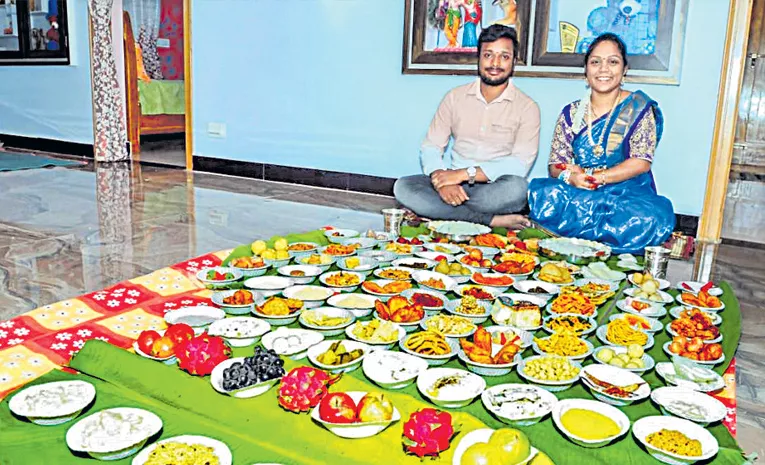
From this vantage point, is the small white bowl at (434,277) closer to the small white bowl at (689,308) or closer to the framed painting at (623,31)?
the small white bowl at (689,308)

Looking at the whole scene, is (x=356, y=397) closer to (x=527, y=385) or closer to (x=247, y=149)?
(x=527, y=385)

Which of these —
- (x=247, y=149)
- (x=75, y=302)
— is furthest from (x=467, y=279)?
(x=247, y=149)

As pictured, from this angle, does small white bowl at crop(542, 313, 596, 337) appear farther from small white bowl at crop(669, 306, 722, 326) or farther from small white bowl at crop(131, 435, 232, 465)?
small white bowl at crop(131, 435, 232, 465)

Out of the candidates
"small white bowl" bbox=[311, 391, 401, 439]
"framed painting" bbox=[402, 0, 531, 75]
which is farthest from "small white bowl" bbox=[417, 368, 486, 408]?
"framed painting" bbox=[402, 0, 531, 75]

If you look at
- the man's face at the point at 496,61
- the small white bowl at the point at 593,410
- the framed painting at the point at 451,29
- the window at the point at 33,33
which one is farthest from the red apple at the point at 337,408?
the window at the point at 33,33

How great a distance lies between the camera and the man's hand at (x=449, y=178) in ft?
10.6

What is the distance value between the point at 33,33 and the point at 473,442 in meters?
7.03

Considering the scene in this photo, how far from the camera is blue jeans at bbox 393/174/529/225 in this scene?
325 cm

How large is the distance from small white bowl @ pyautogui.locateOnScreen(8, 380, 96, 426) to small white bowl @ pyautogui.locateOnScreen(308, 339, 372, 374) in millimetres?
428

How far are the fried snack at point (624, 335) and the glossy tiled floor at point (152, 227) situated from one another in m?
0.31

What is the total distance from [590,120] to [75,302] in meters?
2.23

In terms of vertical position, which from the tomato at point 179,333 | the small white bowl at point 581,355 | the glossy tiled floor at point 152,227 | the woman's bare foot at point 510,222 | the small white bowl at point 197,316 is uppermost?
the tomato at point 179,333

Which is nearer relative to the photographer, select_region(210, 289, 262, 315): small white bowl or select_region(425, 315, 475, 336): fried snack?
select_region(425, 315, 475, 336): fried snack

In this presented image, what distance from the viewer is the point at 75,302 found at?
1.95 m
